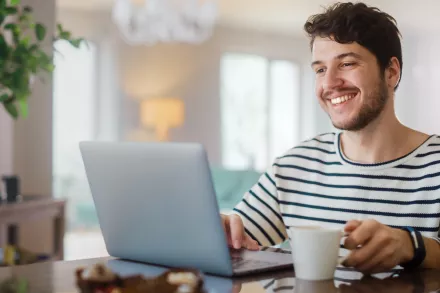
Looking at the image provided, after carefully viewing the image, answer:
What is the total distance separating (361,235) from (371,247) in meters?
0.03

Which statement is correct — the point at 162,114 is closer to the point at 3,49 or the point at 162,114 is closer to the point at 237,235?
the point at 3,49

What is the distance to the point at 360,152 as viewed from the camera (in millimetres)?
1765

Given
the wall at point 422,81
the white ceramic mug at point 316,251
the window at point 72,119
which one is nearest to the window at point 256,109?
the window at point 72,119

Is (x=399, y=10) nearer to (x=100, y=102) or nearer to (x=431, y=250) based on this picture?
(x=431, y=250)

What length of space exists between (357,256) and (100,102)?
6502mm

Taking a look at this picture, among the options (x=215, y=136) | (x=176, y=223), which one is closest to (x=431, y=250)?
(x=176, y=223)

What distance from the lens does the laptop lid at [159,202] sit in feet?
3.66

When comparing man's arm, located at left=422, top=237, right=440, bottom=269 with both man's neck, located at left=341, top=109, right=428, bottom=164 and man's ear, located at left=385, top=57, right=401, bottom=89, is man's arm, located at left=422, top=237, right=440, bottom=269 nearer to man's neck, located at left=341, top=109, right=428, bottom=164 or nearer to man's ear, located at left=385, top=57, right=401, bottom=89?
man's neck, located at left=341, top=109, right=428, bottom=164

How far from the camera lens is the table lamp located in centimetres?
739

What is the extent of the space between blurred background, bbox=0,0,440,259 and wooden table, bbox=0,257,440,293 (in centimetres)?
305

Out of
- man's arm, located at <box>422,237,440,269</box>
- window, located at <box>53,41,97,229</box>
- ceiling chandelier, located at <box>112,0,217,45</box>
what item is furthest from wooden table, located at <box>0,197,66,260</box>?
window, located at <box>53,41,97,229</box>

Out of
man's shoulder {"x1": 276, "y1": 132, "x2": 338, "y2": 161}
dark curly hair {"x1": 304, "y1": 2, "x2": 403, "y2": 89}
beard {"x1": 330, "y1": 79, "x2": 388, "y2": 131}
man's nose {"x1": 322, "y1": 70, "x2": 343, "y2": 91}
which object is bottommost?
man's shoulder {"x1": 276, "y1": 132, "x2": 338, "y2": 161}

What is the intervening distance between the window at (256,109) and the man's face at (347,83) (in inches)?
259

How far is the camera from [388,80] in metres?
1.80
